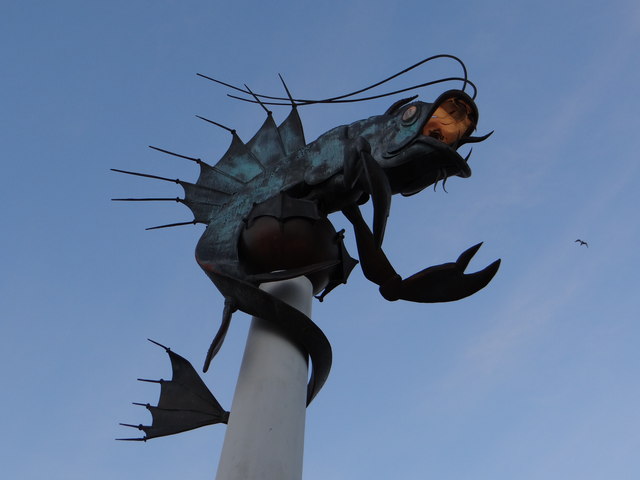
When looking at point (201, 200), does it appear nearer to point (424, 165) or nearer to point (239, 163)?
point (239, 163)

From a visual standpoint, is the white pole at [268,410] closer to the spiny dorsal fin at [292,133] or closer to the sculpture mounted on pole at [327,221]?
the sculpture mounted on pole at [327,221]

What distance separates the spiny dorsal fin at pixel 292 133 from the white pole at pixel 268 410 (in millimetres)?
2119

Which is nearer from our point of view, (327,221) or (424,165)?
(424,165)

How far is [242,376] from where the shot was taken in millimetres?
6848

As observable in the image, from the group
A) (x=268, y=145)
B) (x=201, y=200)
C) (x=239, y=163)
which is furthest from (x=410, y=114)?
(x=201, y=200)

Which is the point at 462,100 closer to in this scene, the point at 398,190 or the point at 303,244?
the point at 398,190

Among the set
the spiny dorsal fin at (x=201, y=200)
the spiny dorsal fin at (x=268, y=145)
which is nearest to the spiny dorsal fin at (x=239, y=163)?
the spiny dorsal fin at (x=268, y=145)

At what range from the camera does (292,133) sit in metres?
9.09

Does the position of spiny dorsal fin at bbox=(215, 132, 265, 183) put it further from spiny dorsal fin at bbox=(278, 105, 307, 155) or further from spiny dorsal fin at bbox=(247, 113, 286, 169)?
spiny dorsal fin at bbox=(278, 105, 307, 155)

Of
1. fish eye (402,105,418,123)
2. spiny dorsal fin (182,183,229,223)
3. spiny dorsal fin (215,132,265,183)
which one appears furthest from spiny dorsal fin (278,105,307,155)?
fish eye (402,105,418,123)

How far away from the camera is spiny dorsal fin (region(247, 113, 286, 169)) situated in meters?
8.88

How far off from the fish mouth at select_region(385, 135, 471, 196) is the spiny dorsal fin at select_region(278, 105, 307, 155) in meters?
1.82

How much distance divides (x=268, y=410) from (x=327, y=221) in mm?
2060

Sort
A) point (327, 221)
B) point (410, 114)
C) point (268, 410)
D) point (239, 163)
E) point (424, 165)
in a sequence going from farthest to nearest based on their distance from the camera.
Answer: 1. point (239, 163)
2. point (327, 221)
3. point (410, 114)
4. point (424, 165)
5. point (268, 410)
